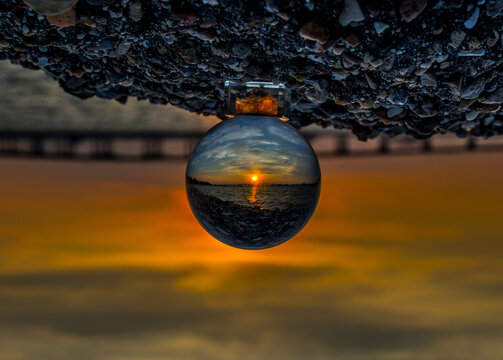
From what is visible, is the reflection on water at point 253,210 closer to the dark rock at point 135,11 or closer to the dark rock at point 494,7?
the dark rock at point 135,11

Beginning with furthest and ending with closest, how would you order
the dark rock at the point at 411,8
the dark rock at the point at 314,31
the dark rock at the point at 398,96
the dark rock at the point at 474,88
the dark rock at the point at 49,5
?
1. the dark rock at the point at 398,96
2. the dark rock at the point at 474,88
3. the dark rock at the point at 314,31
4. the dark rock at the point at 411,8
5. the dark rock at the point at 49,5

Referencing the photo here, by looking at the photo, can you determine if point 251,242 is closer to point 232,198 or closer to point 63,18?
point 232,198

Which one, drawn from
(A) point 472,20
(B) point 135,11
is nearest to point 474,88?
(A) point 472,20

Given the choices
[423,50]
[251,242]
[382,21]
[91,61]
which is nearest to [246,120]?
[251,242]

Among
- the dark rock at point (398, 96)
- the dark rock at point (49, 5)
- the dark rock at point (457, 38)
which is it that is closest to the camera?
the dark rock at point (49, 5)

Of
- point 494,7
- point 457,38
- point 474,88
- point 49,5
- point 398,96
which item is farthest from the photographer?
point 398,96

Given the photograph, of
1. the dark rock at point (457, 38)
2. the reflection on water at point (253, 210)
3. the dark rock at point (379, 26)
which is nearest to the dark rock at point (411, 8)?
the dark rock at point (379, 26)

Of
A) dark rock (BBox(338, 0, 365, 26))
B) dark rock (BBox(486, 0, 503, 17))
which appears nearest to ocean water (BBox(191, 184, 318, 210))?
dark rock (BBox(338, 0, 365, 26))

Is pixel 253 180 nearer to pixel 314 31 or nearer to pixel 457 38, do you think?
pixel 314 31

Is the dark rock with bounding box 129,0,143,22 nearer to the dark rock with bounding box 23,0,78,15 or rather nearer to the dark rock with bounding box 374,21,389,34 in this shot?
the dark rock with bounding box 23,0,78,15
